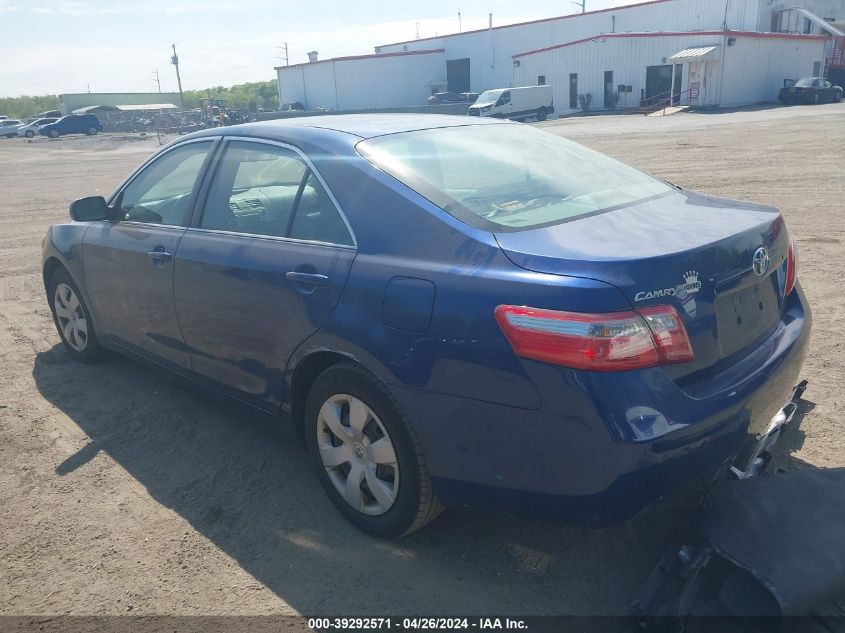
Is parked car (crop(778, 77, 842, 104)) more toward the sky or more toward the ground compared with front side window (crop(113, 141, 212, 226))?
more toward the ground

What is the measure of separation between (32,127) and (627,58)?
46.6m

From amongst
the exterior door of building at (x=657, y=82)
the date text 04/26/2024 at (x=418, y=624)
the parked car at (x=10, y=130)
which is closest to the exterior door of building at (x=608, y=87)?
the exterior door of building at (x=657, y=82)

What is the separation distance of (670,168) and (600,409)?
43.7 ft

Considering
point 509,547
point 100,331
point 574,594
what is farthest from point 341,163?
point 100,331

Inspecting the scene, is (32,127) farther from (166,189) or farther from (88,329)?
(166,189)

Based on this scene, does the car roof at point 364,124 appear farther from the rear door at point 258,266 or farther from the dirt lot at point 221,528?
the dirt lot at point 221,528

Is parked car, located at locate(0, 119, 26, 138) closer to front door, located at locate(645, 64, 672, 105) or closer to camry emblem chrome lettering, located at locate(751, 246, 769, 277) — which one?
front door, located at locate(645, 64, 672, 105)

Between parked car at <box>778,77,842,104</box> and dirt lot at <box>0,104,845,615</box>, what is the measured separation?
128 feet

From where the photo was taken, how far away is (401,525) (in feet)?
9.30

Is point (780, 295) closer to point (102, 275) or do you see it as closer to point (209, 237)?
point (209, 237)

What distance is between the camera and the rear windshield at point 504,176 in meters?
2.82

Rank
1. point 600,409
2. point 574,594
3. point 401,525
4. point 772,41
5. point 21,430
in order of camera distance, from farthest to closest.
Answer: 1. point 772,41
2. point 21,430
3. point 401,525
4. point 574,594
5. point 600,409

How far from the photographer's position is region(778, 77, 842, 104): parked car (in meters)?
38.2

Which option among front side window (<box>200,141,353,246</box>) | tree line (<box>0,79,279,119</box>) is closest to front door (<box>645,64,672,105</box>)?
front side window (<box>200,141,353,246</box>)
